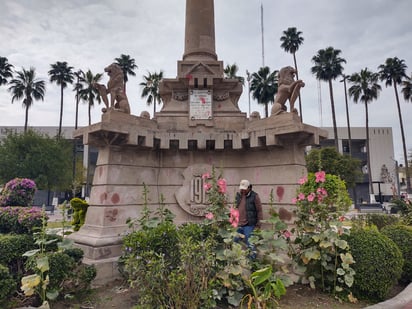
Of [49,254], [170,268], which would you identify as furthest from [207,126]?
[49,254]

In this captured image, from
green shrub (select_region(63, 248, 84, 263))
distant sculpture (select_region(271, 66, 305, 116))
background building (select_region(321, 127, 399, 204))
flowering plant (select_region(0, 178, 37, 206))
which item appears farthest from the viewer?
background building (select_region(321, 127, 399, 204))

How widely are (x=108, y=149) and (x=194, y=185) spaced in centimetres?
230

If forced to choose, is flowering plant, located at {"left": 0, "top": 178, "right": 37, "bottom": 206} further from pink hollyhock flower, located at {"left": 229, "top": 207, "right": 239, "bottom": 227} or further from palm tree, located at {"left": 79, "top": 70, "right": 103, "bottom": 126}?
palm tree, located at {"left": 79, "top": 70, "right": 103, "bottom": 126}

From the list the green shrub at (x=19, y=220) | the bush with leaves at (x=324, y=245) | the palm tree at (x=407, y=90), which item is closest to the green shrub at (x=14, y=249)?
the green shrub at (x=19, y=220)

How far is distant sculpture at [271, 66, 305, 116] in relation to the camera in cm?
658

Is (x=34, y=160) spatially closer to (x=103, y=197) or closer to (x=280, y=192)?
(x=103, y=197)

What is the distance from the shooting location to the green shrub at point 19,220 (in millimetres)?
4645

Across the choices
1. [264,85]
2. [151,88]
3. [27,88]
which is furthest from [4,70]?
[264,85]

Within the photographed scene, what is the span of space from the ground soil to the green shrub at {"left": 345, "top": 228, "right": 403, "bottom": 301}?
0.28 meters

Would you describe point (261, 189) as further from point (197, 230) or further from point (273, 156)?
point (197, 230)

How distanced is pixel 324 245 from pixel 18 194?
5831 millimetres

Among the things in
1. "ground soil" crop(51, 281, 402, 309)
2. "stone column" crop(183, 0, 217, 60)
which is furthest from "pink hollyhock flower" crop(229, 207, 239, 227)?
"stone column" crop(183, 0, 217, 60)

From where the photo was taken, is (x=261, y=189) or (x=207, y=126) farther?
(x=207, y=126)

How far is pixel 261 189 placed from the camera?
6855 mm
